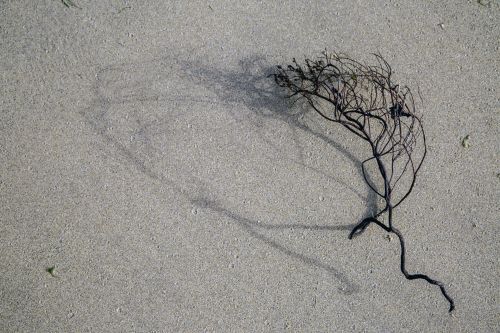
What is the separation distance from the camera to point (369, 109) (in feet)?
5.68

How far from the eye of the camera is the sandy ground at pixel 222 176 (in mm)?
1698

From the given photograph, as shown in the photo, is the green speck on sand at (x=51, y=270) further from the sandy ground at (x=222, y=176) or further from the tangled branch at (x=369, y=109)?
the tangled branch at (x=369, y=109)

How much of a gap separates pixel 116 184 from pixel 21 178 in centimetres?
41

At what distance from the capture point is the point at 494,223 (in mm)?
1788

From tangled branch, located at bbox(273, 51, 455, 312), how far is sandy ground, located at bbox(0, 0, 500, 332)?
6cm

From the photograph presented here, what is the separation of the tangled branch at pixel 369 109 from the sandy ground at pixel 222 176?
0.19ft

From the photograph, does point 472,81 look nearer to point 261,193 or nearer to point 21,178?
point 261,193

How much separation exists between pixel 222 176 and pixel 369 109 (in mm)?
715

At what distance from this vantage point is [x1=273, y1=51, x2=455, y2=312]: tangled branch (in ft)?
5.49

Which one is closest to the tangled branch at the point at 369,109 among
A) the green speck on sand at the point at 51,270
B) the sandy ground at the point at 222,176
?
the sandy ground at the point at 222,176

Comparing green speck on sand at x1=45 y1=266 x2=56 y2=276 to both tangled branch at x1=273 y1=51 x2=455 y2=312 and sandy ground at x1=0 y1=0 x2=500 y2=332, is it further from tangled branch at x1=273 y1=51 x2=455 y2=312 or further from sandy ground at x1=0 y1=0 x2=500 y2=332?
tangled branch at x1=273 y1=51 x2=455 y2=312

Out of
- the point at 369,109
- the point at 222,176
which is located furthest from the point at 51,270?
the point at 369,109

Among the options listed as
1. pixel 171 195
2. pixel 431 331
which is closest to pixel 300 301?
pixel 431 331

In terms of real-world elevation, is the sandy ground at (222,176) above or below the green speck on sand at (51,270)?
above
